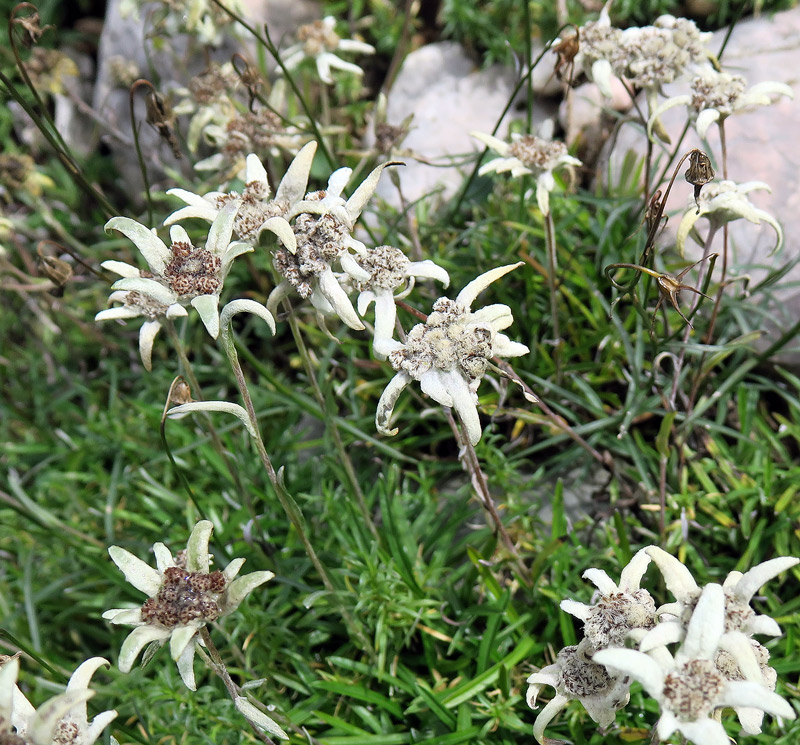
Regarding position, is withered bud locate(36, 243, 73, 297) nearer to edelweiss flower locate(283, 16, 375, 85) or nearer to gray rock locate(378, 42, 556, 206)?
edelweiss flower locate(283, 16, 375, 85)

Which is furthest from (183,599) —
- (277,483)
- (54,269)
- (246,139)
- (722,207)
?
(246,139)

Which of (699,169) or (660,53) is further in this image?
(660,53)

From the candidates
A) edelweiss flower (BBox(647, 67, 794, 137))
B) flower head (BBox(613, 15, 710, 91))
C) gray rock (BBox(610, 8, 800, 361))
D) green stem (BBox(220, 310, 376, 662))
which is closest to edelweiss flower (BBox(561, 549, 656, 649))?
green stem (BBox(220, 310, 376, 662))

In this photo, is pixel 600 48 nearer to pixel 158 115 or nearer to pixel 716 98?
pixel 716 98

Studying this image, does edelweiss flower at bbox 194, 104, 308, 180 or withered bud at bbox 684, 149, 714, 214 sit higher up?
withered bud at bbox 684, 149, 714, 214

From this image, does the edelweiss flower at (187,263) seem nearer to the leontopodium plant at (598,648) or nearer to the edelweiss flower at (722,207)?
the leontopodium plant at (598,648)

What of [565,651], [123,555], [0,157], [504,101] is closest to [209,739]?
[123,555]
